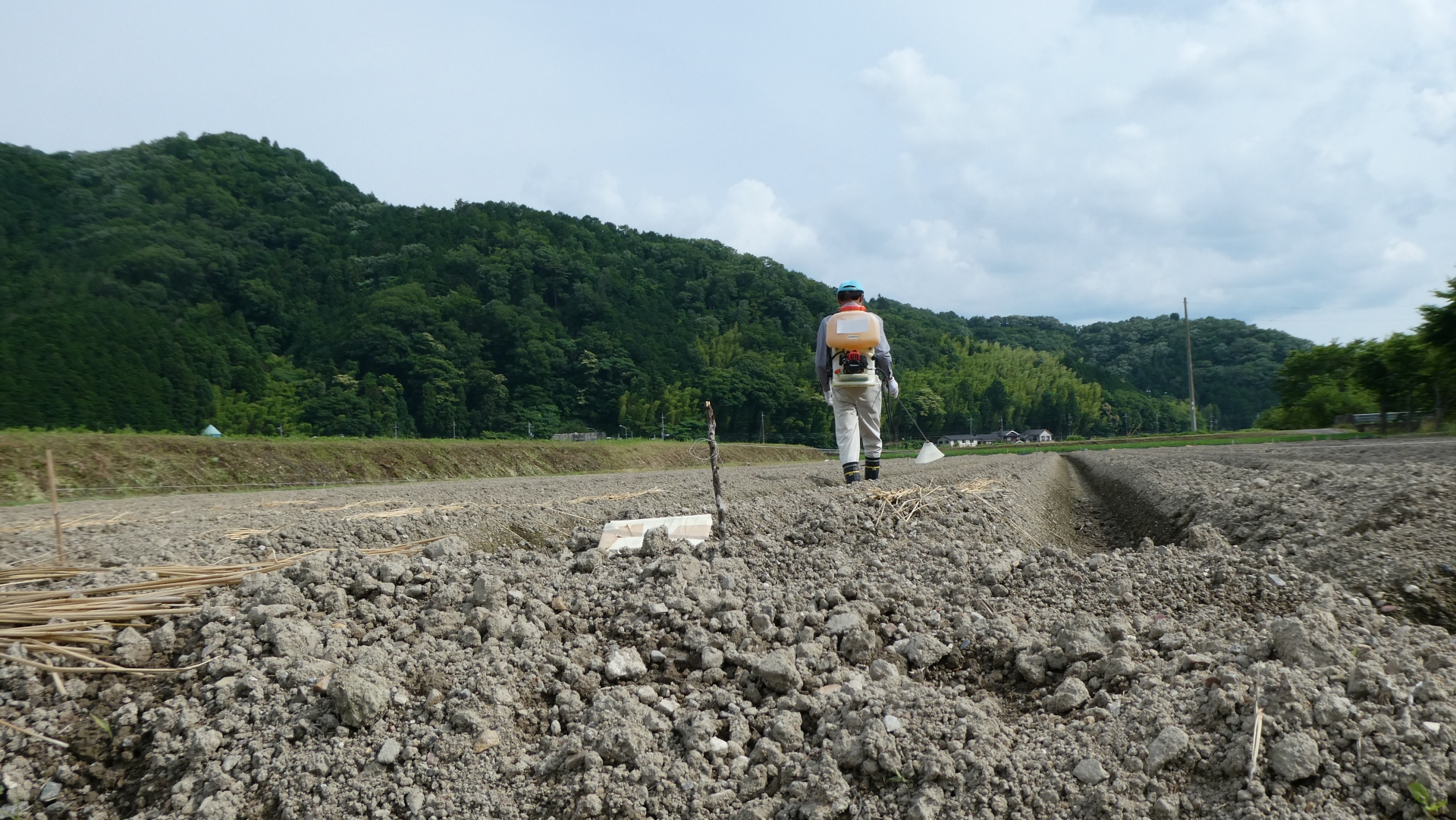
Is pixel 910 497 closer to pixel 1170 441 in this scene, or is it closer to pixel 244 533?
pixel 244 533

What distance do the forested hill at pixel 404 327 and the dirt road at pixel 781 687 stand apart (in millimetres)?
50600

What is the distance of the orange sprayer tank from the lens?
315 inches

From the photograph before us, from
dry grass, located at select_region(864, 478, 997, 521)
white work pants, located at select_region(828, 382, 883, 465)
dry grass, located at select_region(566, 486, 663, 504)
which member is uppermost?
white work pants, located at select_region(828, 382, 883, 465)

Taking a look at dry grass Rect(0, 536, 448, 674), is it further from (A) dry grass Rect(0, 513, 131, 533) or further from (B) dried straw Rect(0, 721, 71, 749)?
(A) dry grass Rect(0, 513, 131, 533)

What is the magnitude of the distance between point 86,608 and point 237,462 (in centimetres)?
1537

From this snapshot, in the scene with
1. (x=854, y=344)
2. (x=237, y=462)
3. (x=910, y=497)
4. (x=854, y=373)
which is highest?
(x=854, y=344)

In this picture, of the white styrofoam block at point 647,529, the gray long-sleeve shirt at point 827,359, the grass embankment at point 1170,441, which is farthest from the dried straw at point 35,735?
the grass embankment at point 1170,441

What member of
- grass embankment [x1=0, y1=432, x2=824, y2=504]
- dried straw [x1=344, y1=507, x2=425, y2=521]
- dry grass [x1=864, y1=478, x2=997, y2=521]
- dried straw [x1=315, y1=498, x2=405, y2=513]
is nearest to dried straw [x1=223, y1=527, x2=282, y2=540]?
dried straw [x1=344, y1=507, x2=425, y2=521]

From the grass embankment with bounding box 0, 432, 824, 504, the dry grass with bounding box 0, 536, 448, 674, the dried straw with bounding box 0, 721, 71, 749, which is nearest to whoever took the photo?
the dried straw with bounding box 0, 721, 71, 749

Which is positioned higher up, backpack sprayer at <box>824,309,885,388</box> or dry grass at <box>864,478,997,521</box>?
backpack sprayer at <box>824,309,885,388</box>

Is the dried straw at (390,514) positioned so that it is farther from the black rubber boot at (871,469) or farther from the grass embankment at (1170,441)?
the grass embankment at (1170,441)

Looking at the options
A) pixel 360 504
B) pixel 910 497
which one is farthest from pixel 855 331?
pixel 360 504

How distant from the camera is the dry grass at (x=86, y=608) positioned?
7.93 feet

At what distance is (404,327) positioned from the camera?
65.2 m
